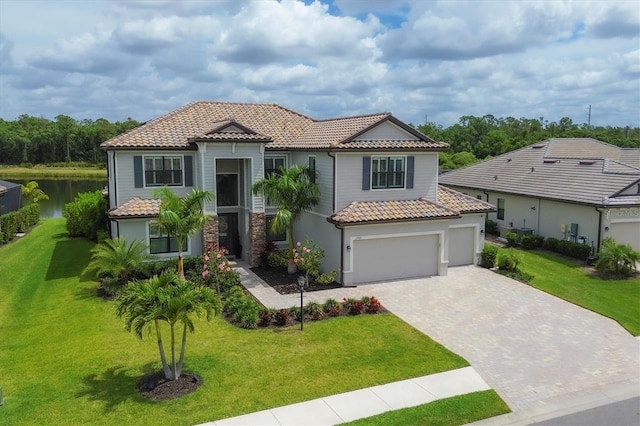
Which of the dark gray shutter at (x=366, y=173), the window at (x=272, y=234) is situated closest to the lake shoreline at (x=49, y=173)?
the window at (x=272, y=234)

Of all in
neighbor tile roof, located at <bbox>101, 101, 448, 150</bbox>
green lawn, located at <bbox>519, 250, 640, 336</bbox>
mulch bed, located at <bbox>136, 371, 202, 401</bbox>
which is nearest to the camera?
mulch bed, located at <bbox>136, 371, 202, 401</bbox>

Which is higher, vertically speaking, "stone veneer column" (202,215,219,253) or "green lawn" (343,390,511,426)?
"stone veneer column" (202,215,219,253)

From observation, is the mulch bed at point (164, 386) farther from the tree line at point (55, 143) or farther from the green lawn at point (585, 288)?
the tree line at point (55, 143)

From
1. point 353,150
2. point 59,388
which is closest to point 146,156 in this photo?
point 353,150

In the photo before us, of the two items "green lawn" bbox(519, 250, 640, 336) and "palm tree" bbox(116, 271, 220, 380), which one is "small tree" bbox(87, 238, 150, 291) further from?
"green lawn" bbox(519, 250, 640, 336)

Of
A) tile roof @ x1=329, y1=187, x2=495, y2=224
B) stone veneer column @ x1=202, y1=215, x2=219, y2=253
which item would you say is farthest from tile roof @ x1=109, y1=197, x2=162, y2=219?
tile roof @ x1=329, y1=187, x2=495, y2=224

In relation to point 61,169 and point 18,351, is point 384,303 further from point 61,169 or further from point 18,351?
point 61,169
